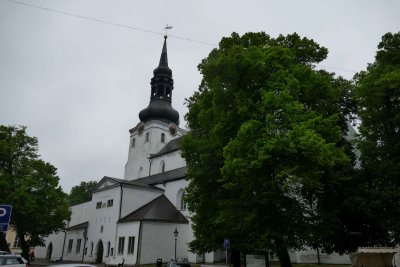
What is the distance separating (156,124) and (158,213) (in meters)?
16.0

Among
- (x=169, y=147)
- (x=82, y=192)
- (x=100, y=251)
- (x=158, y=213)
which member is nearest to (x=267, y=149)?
(x=158, y=213)

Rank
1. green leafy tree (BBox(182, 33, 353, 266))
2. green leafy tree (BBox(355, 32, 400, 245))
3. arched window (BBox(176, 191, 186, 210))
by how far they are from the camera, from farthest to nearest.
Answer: arched window (BBox(176, 191, 186, 210)) < green leafy tree (BBox(355, 32, 400, 245)) < green leafy tree (BBox(182, 33, 353, 266))

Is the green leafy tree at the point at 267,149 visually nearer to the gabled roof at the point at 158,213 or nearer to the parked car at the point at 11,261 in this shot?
the parked car at the point at 11,261

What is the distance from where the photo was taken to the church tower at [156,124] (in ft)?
162

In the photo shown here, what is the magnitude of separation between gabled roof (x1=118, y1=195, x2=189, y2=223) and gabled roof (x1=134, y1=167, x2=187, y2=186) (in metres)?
2.45

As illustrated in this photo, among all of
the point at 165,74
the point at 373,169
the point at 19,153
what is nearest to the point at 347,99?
the point at 373,169

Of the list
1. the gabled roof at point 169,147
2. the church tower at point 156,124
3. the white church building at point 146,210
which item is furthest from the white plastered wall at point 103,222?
the gabled roof at point 169,147

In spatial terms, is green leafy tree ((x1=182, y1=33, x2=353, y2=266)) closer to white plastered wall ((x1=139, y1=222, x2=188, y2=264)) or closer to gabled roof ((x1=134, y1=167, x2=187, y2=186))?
white plastered wall ((x1=139, y1=222, x2=188, y2=264))

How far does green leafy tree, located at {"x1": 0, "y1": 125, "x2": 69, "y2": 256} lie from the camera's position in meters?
31.7

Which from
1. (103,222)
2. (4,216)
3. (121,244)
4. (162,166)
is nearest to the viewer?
(4,216)

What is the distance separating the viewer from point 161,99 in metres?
49.7

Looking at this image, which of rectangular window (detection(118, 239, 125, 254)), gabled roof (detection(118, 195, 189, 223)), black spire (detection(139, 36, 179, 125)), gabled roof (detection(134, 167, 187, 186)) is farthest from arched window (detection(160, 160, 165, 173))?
rectangular window (detection(118, 239, 125, 254))

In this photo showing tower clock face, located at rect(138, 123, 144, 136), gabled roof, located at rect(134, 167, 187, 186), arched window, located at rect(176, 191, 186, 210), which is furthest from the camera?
tower clock face, located at rect(138, 123, 144, 136)

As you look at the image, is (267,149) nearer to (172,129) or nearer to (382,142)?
(382,142)
